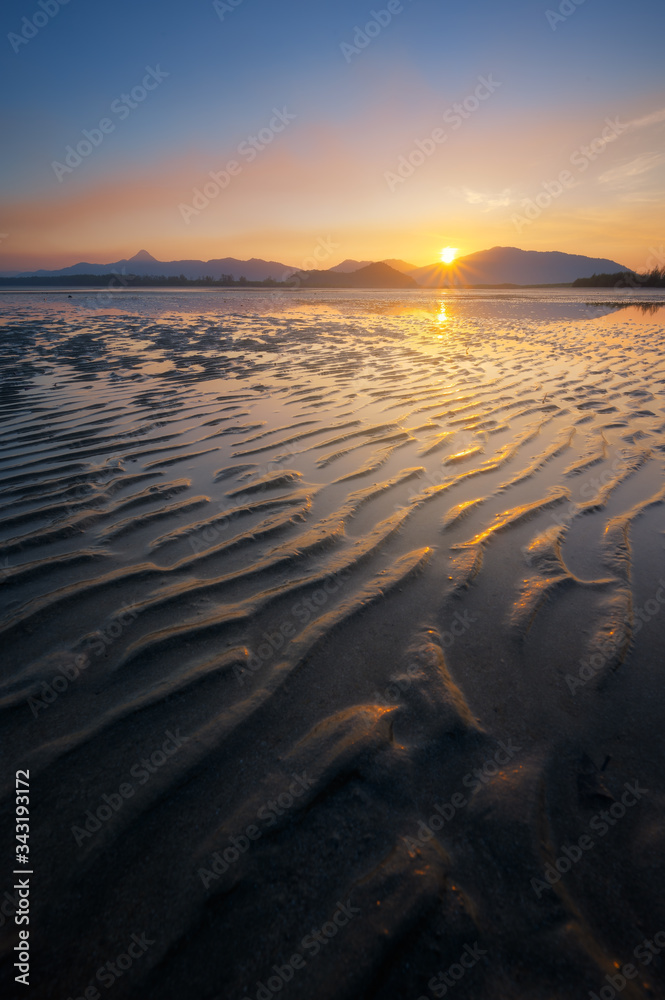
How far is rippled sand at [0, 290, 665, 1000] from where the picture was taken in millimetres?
1269

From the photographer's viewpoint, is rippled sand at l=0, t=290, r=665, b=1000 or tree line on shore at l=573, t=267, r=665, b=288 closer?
rippled sand at l=0, t=290, r=665, b=1000

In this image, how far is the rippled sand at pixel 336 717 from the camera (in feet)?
4.16

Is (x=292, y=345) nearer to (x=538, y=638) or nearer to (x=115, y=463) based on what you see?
(x=115, y=463)

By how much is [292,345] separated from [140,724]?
1150 cm

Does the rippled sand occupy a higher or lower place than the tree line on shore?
lower

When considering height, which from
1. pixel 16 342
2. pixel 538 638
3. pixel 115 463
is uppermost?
pixel 16 342

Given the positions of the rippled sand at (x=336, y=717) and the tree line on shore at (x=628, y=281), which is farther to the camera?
the tree line on shore at (x=628, y=281)

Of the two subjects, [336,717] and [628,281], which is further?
[628,281]

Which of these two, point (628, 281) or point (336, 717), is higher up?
point (628, 281)

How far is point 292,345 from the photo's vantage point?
477 inches

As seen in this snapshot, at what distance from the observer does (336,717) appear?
6.24ft

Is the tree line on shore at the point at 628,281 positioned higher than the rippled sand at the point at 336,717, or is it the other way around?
the tree line on shore at the point at 628,281

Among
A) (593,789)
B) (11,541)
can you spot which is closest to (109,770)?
(593,789)

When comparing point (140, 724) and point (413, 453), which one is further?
point (413, 453)
